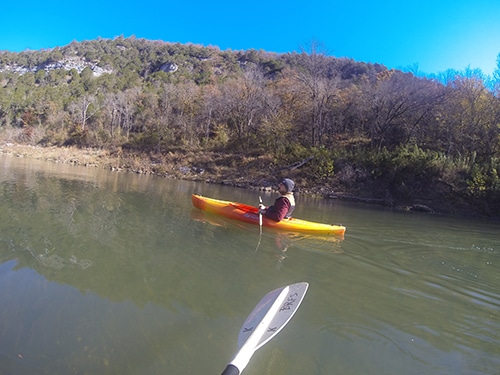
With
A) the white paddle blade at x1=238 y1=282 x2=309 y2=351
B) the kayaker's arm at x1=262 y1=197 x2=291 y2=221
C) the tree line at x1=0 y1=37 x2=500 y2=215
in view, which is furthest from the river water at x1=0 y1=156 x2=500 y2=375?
the tree line at x1=0 y1=37 x2=500 y2=215

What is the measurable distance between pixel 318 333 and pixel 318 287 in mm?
1223

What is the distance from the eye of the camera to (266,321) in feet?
8.75

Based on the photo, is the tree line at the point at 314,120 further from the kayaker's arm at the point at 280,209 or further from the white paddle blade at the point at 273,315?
the white paddle blade at the point at 273,315

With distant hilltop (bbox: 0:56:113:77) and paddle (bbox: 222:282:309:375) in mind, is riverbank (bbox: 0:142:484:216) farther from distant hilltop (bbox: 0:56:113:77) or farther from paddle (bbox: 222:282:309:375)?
distant hilltop (bbox: 0:56:113:77)

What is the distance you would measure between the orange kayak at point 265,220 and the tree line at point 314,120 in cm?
1199

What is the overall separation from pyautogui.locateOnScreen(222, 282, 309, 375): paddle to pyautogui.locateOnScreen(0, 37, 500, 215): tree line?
1598 centimetres

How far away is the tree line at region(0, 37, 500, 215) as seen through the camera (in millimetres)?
18688

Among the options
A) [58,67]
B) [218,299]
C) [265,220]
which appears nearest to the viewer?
[218,299]

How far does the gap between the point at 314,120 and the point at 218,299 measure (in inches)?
1013

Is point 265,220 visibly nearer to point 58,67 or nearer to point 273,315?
point 273,315

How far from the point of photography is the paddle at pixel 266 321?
7.09 ft

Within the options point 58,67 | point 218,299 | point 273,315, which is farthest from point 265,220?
point 58,67

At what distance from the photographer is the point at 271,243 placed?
6.46m

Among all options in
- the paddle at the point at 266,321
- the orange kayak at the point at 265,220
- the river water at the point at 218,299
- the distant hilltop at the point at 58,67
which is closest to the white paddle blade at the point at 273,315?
the paddle at the point at 266,321
